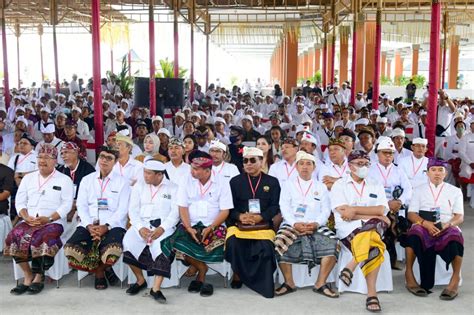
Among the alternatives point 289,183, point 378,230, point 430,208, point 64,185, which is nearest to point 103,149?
point 64,185

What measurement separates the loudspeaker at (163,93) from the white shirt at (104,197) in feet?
31.2

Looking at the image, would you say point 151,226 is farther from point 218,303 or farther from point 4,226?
point 4,226

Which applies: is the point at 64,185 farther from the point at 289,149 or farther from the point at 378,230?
the point at 378,230

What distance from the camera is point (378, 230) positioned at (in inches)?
199

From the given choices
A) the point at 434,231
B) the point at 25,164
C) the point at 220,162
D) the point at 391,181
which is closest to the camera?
the point at 434,231

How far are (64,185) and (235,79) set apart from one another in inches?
1715

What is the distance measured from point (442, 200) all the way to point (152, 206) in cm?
247

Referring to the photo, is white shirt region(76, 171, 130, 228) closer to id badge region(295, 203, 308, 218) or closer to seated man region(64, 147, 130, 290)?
seated man region(64, 147, 130, 290)

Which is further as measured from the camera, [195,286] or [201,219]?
[201,219]

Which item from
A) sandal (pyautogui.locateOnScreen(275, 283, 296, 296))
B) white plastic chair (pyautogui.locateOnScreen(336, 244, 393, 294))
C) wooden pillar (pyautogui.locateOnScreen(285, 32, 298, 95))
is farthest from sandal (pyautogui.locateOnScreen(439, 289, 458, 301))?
wooden pillar (pyautogui.locateOnScreen(285, 32, 298, 95))

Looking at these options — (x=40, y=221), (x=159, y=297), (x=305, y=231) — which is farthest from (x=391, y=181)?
(x=40, y=221)

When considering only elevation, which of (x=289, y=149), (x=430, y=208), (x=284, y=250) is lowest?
(x=284, y=250)

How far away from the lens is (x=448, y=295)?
506 centimetres

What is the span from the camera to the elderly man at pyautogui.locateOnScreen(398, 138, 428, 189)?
→ 22.1 feet
